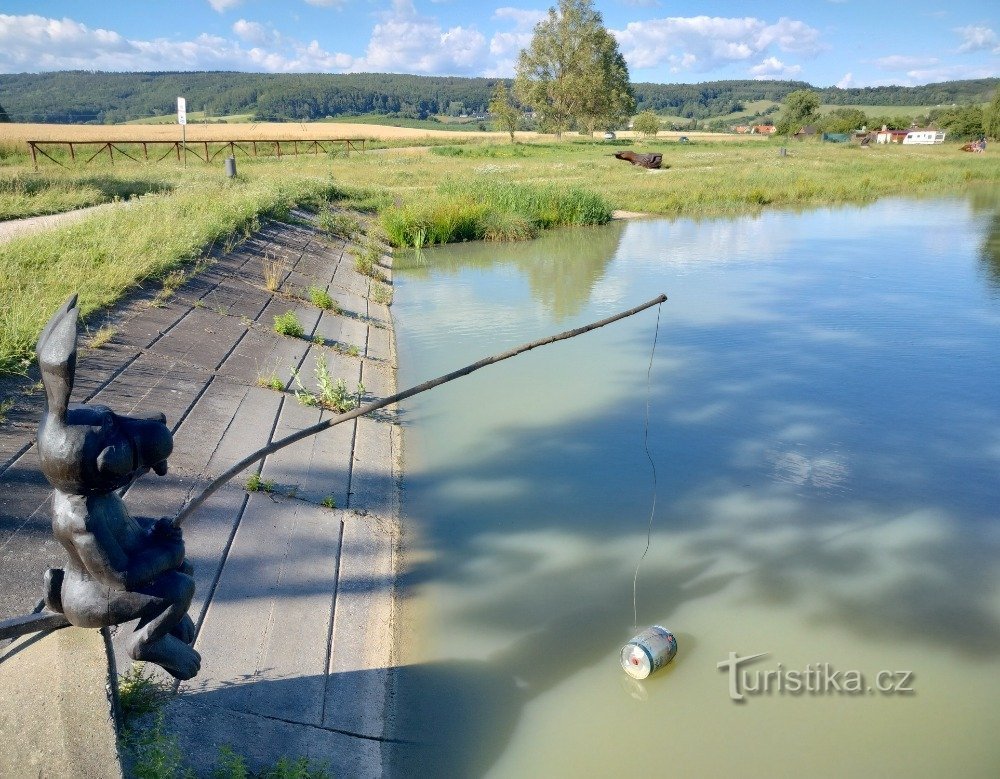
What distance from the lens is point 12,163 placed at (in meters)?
23.0

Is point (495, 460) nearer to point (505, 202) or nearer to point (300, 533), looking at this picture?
point (300, 533)

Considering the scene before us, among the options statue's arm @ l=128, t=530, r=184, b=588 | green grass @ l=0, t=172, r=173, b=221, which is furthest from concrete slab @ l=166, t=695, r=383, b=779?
green grass @ l=0, t=172, r=173, b=221

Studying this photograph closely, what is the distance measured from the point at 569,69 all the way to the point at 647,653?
210ft

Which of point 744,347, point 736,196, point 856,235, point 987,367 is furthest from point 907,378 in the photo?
point 736,196

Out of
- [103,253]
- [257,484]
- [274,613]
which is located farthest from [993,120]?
[274,613]

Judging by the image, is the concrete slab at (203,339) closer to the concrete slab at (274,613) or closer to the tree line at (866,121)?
the concrete slab at (274,613)

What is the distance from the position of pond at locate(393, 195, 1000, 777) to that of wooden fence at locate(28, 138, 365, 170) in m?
21.6

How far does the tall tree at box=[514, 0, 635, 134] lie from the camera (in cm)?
6134

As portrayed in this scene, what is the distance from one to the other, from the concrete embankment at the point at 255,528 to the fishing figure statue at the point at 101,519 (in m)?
0.39

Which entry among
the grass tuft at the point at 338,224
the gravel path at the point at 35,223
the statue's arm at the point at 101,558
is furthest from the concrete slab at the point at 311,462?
the grass tuft at the point at 338,224

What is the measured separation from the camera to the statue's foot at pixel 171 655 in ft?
8.80

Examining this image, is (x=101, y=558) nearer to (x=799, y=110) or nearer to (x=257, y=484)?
(x=257, y=484)

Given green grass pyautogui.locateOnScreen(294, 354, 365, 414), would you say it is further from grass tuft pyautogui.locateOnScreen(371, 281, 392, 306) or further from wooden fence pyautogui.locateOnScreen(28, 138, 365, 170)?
wooden fence pyautogui.locateOnScreen(28, 138, 365, 170)

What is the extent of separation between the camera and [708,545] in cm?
588
